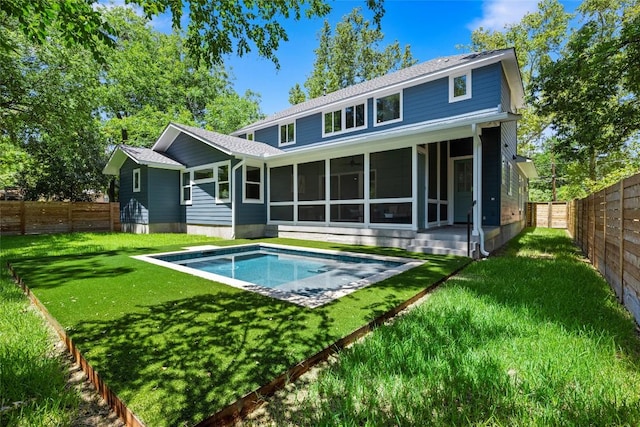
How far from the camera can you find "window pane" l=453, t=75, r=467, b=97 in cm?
1041

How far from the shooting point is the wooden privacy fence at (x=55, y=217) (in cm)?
1302

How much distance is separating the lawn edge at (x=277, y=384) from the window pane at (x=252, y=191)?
9621 mm

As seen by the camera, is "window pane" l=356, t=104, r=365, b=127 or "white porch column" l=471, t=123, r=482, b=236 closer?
"white porch column" l=471, t=123, r=482, b=236

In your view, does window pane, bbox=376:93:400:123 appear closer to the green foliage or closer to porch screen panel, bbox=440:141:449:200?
porch screen panel, bbox=440:141:449:200

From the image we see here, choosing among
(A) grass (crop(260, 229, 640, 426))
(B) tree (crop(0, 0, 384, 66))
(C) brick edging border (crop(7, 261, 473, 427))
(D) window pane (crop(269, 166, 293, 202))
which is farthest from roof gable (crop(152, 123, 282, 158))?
(A) grass (crop(260, 229, 640, 426))

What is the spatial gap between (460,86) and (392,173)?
391 cm

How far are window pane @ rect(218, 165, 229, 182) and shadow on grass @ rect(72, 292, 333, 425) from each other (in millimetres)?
9067

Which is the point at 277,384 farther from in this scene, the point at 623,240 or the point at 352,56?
the point at 352,56

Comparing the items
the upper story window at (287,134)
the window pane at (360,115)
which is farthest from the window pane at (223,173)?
the window pane at (360,115)

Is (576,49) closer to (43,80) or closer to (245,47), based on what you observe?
(245,47)

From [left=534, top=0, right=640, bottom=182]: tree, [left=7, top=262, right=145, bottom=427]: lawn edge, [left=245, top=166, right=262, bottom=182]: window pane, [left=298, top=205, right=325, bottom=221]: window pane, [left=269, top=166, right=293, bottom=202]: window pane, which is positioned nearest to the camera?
[left=7, top=262, right=145, bottom=427]: lawn edge

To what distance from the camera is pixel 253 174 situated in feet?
40.7

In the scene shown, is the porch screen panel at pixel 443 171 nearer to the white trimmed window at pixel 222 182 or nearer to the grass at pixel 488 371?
the grass at pixel 488 371

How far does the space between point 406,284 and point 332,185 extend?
8281 millimetres
